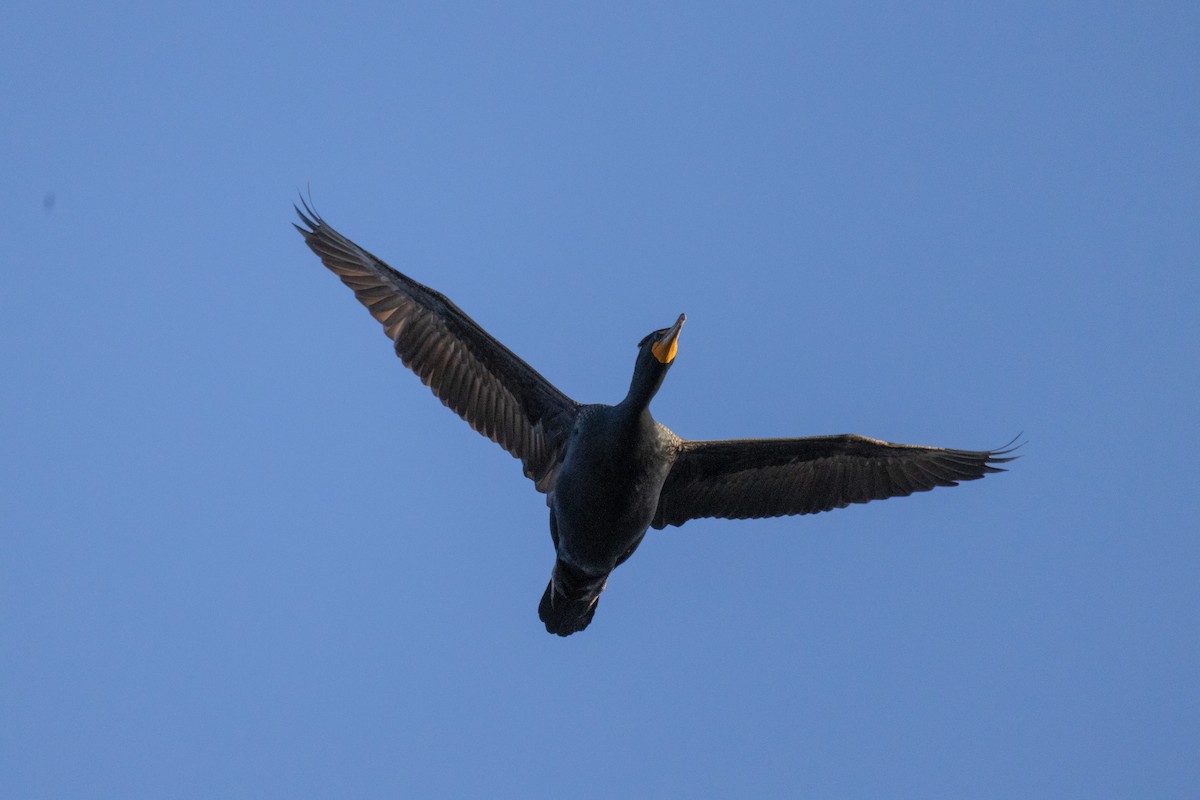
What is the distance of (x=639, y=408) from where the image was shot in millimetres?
10953

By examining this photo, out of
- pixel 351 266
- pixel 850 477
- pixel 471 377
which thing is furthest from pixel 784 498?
pixel 351 266

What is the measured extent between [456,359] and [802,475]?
3661 millimetres

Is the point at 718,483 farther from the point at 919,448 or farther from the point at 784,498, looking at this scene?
the point at 919,448

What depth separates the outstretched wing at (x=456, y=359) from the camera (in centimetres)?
1236

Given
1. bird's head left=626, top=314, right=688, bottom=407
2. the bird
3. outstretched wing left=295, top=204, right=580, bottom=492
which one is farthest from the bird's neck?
outstretched wing left=295, top=204, right=580, bottom=492

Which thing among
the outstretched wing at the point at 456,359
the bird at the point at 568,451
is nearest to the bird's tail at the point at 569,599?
the bird at the point at 568,451

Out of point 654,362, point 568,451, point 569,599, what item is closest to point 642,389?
point 654,362

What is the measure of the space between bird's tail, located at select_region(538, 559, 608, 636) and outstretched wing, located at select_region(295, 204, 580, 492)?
969 mm

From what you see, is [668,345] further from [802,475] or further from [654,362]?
[802,475]

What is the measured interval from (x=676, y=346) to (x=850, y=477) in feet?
9.46

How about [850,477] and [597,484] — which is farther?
[850,477]

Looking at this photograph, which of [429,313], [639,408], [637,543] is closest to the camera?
[639,408]

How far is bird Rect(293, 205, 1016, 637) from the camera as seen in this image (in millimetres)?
12211

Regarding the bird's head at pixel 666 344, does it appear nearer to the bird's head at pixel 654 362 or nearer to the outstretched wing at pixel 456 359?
the bird's head at pixel 654 362
